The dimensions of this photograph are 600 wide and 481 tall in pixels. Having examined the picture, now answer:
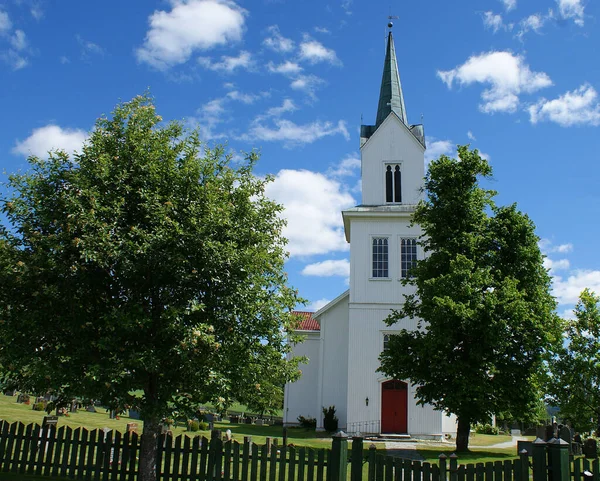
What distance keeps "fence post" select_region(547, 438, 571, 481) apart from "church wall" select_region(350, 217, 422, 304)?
62.3 feet

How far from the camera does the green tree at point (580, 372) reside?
14469mm

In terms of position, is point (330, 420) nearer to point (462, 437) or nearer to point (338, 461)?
point (462, 437)

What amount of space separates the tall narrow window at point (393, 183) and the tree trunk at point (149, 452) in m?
22.5

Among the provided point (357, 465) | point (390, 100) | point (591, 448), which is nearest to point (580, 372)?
point (357, 465)

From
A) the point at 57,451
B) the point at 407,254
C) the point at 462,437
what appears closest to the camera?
the point at 57,451

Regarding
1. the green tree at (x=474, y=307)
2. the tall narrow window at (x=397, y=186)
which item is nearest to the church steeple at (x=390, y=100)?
the tall narrow window at (x=397, y=186)

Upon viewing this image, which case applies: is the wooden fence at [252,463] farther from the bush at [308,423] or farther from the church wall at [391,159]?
the bush at [308,423]

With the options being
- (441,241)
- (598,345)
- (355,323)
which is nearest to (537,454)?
(598,345)

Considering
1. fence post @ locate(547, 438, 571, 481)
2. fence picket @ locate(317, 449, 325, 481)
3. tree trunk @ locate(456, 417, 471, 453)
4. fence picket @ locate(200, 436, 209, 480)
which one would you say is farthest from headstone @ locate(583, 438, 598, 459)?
fence picket @ locate(200, 436, 209, 480)

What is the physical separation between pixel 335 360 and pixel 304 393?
4.19m

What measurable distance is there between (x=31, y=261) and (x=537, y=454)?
32.8ft

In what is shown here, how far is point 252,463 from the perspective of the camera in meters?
10.8

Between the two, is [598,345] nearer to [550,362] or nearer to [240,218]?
[550,362]

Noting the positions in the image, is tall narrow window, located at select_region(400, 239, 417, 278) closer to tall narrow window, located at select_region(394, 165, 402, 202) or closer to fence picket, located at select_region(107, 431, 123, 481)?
tall narrow window, located at select_region(394, 165, 402, 202)
